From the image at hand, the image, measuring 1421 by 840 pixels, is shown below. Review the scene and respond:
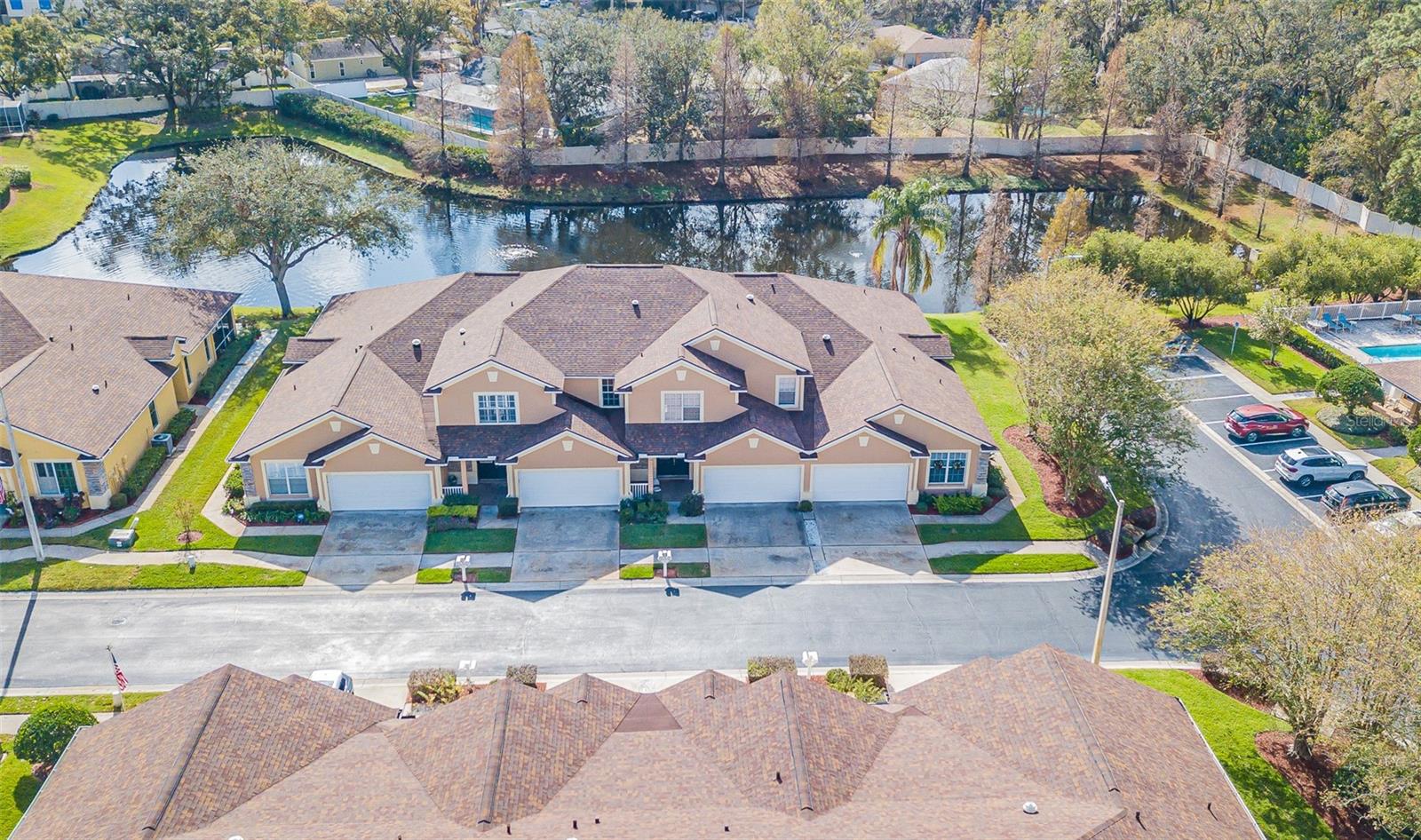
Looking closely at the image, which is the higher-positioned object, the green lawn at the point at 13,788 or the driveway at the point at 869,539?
the driveway at the point at 869,539

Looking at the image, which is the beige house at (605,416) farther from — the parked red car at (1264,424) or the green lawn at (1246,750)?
the parked red car at (1264,424)

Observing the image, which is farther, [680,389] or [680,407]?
[680,407]

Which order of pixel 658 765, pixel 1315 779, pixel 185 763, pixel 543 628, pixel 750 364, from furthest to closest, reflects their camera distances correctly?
pixel 750 364, pixel 543 628, pixel 1315 779, pixel 658 765, pixel 185 763

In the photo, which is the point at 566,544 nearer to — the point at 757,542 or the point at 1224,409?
the point at 757,542

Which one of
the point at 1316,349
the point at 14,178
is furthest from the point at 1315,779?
the point at 14,178

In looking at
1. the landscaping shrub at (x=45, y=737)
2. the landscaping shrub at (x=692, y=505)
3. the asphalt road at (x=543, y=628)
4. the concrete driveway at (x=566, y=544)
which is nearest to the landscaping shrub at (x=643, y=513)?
the concrete driveway at (x=566, y=544)
